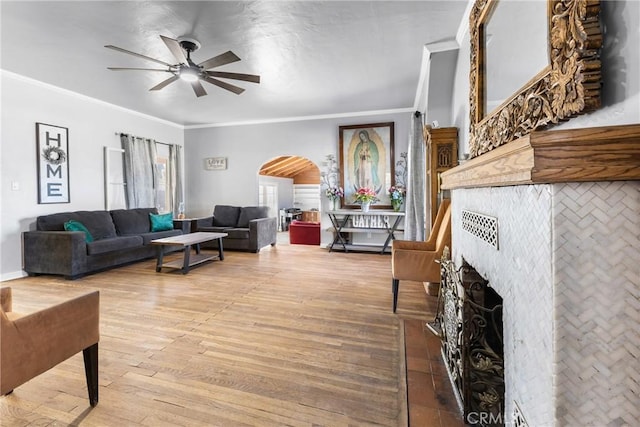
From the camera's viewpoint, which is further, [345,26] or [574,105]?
[345,26]

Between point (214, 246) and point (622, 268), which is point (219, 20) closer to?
point (622, 268)

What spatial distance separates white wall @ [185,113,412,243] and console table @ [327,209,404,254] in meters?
0.36

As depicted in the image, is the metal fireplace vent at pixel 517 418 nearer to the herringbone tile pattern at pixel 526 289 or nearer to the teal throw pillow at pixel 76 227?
the herringbone tile pattern at pixel 526 289

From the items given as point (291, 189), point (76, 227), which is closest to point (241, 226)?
point (76, 227)

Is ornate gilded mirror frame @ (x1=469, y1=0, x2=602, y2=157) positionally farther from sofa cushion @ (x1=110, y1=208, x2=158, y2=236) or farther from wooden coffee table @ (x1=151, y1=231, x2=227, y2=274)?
sofa cushion @ (x1=110, y1=208, x2=158, y2=236)

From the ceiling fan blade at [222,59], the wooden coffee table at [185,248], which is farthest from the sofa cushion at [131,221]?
the ceiling fan blade at [222,59]

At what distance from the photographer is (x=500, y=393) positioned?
138 centimetres

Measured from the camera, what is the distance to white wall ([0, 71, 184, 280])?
3955 mm

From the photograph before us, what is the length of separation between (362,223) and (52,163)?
511cm

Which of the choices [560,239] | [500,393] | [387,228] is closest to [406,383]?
[500,393]

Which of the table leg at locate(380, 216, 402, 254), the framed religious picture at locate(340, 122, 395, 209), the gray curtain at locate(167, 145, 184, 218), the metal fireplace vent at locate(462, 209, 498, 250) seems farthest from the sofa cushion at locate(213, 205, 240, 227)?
the metal fireplace vent at locate(462, 209, 498, 250)

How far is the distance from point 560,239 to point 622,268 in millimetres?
135

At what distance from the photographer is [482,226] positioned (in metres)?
1.38

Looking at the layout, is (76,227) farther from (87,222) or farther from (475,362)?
(475,362)
